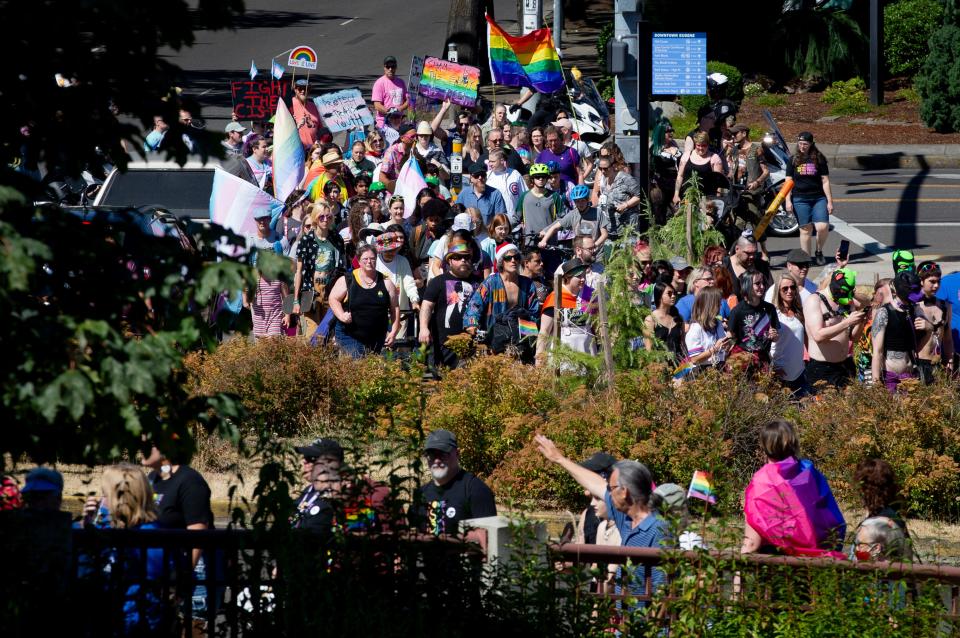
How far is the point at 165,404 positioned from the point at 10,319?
2.25ft

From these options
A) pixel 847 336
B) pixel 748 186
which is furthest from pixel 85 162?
pixel 748 186

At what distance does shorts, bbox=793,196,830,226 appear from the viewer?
16.2 meters

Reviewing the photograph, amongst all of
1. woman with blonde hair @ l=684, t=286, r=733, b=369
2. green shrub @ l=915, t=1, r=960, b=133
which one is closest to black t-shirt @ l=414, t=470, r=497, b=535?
woman with blonde hair @ l=684, t=286, r=733, b=369

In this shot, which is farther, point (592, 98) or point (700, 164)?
point (592, 98)

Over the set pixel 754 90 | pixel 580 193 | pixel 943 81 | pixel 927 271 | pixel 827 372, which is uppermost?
pixel 754 90

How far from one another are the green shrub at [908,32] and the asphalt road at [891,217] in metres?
7.70

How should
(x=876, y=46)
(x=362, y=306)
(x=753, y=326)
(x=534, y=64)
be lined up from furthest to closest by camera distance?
(x=876, y=46) < (x=534, y=64) < (x=362, y=306) < (x=753, y=326)

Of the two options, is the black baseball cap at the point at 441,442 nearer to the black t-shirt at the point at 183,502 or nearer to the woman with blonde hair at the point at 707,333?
the black t-shirt at the point at 183,502

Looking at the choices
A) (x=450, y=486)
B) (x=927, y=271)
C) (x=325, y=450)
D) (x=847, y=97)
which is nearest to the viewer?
(x=325, y=450)

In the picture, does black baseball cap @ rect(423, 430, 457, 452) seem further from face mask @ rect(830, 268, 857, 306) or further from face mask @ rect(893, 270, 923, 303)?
face mask @ rect(830, 268, 857, 306)

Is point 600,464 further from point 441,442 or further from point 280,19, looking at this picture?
point 280,19

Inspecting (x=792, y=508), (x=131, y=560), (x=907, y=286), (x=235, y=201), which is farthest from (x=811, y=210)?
(x=131, y=560)

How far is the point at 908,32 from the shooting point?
1248 inches

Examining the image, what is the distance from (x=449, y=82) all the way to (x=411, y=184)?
3590 mm
